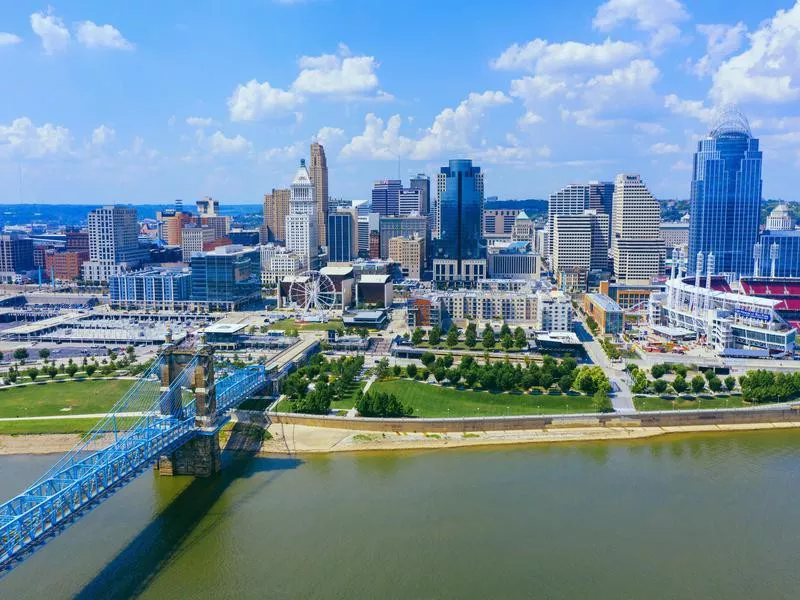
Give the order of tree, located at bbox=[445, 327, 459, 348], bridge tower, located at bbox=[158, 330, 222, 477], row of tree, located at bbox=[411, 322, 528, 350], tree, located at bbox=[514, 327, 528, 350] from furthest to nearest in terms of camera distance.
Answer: tree, located at bbox=[445, 327, 459, 348], row of tree, located at bbox=[411, 322, 528, 350], tree, located at bbox=[514, 327, 528, 350], bridge tower, located at bbox=[158, 330, 222, 477]

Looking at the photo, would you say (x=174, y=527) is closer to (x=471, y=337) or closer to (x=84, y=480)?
(x=84, y=480)

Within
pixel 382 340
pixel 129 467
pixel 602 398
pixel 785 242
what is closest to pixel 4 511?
pixel 129 467

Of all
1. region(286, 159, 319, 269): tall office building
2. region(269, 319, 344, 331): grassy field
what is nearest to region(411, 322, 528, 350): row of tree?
region(269, 319, 344, 331): grassy field

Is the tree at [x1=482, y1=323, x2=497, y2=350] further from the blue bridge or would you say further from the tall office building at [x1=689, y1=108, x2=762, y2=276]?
the tall office building at [x1=689, y1=108, x2=762, y2=276]

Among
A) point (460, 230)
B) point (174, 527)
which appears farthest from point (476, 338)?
point (460, 230)

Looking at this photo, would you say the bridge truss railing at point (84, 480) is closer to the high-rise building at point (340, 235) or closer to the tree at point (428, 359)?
the tree at point (428, 359)

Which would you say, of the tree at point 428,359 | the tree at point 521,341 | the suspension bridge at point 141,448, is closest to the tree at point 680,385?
the tree at point 521,341

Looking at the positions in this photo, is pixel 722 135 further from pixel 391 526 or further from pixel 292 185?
pixel 391 526
